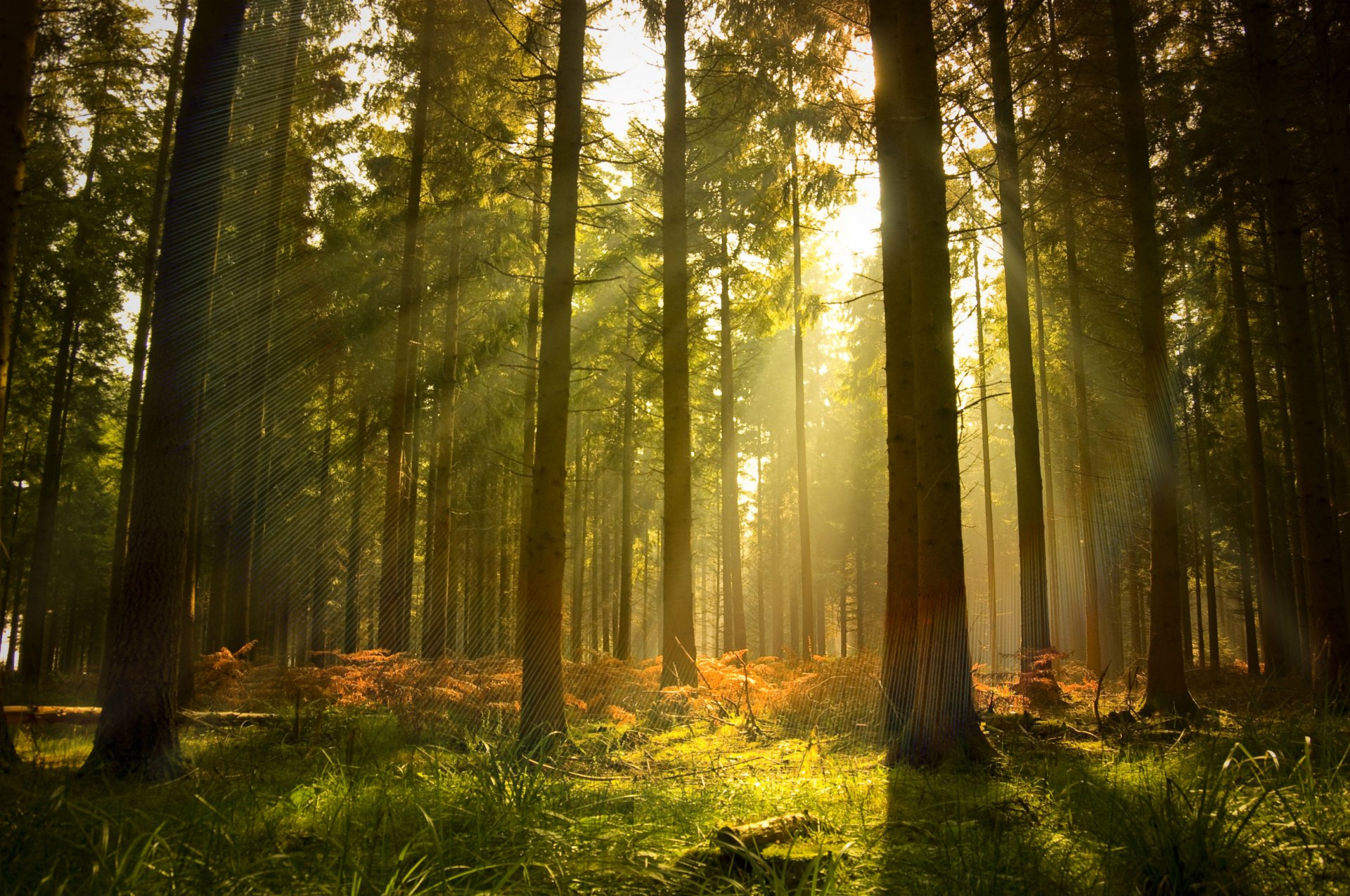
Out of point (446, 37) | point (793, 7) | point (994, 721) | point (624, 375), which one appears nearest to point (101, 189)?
point (446, 37)

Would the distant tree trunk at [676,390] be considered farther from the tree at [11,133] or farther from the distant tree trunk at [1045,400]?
the distant tree trunk at [1045,400]

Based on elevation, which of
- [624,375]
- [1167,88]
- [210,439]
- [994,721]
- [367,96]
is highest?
[367,96]

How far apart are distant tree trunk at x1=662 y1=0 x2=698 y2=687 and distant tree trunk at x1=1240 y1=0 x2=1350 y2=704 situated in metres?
6.91

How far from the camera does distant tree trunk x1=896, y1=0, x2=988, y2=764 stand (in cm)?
592

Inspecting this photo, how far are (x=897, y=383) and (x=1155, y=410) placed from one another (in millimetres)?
3769

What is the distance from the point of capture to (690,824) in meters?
3.81

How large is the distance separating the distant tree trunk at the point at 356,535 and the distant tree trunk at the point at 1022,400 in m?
12.8

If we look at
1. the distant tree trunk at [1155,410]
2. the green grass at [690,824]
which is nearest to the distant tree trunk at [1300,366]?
the distant tree trunk at [1155,410]

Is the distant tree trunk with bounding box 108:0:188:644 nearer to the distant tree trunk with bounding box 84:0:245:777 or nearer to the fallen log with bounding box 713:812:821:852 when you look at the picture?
the distant tree trunk with bounding box 84:0:245:777

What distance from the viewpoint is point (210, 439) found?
15438mm

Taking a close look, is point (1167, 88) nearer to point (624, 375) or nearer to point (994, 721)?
point (994, 721)

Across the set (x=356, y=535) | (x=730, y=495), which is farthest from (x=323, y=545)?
(x=730, y=495)

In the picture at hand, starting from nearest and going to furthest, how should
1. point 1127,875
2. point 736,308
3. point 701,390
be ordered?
point 1127,875
point 736,308
point 701,390

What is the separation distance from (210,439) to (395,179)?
6.63 metres
